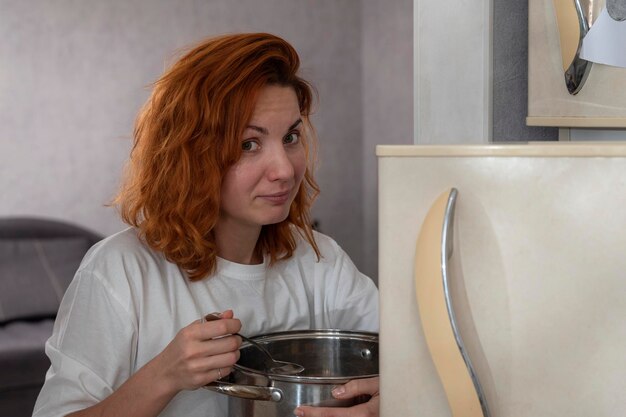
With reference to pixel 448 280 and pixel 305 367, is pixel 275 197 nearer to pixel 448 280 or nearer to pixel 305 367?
pixel 305 367

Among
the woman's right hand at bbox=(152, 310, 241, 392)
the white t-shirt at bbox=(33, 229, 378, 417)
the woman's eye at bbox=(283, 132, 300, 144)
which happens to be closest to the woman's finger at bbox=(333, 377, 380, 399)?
the woman's right hand at bbox=(152, 310, 241, 392)

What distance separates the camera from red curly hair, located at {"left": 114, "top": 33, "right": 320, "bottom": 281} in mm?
1211

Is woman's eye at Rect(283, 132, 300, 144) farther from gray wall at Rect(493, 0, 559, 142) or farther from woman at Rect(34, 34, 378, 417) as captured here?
gray wall at Rect(493, 0, 559, 142)

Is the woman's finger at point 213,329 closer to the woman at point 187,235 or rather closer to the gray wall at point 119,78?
the woman at point 187,235

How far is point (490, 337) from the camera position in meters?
0.74

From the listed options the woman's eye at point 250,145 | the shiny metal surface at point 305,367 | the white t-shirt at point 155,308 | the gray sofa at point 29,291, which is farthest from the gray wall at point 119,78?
the shiny metal surface at point 305,367

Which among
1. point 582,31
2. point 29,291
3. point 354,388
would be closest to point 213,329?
point 354,388

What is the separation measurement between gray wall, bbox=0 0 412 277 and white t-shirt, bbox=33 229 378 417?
1.99m

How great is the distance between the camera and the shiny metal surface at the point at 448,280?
28.2 inches

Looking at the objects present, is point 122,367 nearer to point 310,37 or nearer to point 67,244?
point 67,244

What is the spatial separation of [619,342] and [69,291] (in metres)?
0.80

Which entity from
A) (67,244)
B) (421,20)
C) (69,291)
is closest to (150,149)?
(69,291)

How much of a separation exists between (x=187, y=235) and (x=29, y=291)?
253 cm

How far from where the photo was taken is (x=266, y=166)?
3.98ft
